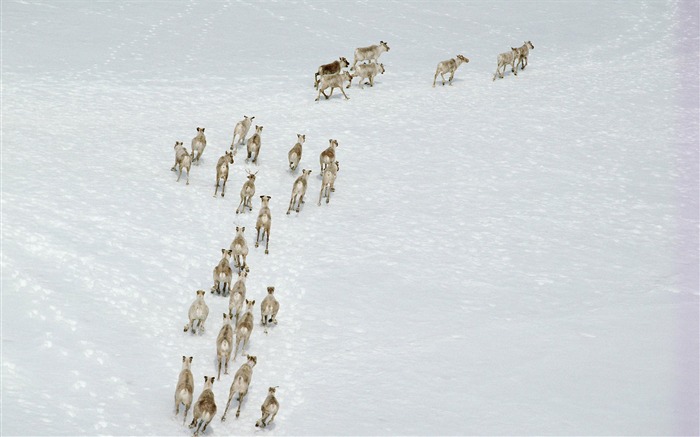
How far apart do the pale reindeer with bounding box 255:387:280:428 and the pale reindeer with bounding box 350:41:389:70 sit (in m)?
18.6

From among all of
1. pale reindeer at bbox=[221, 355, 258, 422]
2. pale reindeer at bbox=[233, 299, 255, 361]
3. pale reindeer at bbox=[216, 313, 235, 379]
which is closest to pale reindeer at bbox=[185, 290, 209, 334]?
pale reindeer at bbox=[233, 299, 255, 361]

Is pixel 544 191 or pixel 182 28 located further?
pixel 182 28

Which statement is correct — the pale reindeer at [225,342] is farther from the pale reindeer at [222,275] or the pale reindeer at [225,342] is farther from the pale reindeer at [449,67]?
the pale reindeer at [449,67]

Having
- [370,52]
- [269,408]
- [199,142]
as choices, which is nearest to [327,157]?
[199,142]

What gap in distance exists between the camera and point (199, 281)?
58.4 feet

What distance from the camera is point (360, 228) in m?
20.9

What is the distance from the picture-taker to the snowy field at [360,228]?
1480 centimetres

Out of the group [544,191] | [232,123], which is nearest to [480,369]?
[544,191]

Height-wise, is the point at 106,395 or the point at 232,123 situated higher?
the point at 232,123

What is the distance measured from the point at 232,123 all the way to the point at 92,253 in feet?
27.8

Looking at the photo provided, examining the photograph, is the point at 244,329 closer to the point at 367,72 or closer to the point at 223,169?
the point at 223,169

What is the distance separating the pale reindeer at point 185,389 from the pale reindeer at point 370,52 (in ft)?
60.7

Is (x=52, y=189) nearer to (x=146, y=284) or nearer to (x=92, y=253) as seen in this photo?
(x=92, y=253)

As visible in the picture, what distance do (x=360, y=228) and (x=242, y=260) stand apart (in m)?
3.45
